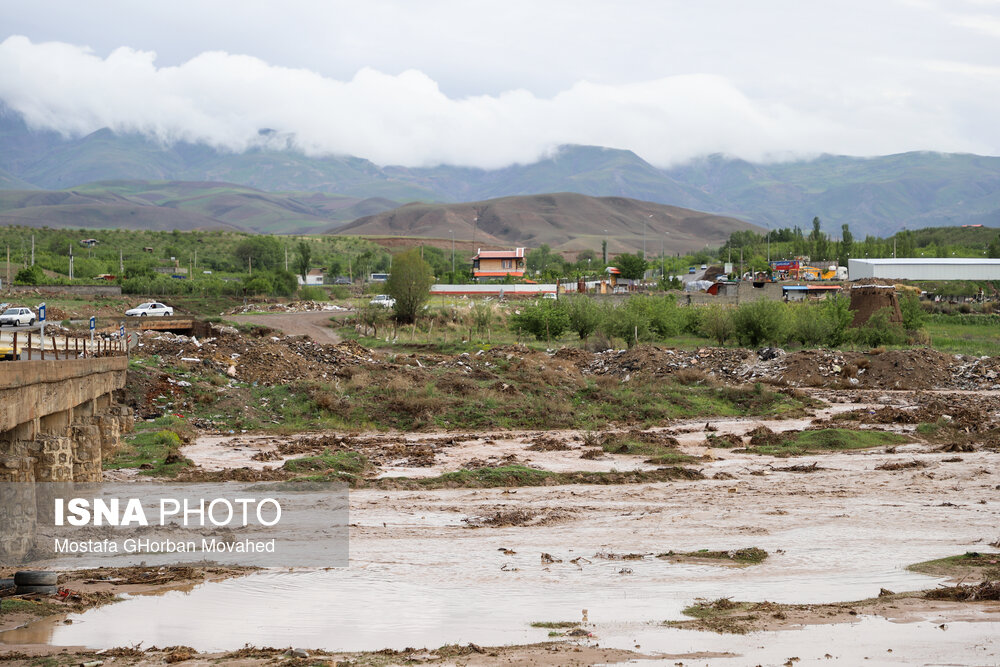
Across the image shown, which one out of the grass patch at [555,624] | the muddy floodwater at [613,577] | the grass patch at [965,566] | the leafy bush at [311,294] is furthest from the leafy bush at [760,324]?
the leafy bush at [311,294]

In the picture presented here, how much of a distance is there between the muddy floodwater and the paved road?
133 feet

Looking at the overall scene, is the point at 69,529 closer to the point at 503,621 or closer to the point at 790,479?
the point at 503,621

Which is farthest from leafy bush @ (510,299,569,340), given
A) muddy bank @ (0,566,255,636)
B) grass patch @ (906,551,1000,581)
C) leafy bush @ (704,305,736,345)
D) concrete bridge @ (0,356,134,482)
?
muddy bank @ (0,566,255,636)

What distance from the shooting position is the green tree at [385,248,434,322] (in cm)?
7356

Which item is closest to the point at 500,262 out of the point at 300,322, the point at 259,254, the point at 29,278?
the point at 259,254

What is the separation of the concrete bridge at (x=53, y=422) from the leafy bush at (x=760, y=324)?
1550 inches

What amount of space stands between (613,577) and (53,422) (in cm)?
1321

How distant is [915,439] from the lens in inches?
1200

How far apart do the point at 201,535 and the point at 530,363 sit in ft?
83.0

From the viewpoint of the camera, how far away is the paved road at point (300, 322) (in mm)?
62534

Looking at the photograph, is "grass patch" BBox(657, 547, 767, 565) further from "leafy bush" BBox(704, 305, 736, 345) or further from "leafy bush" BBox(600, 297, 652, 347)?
"leafy bush" BBox(704, 305, 736, 345)

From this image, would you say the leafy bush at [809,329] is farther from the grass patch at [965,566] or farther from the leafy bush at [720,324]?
the grass patch at [965,566]

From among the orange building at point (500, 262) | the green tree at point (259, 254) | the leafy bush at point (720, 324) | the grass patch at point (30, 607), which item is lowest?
the grass patch at point (30, 607)

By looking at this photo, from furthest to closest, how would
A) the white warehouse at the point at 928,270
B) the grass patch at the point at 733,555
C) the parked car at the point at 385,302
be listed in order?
the white warehouse at the point at 928,270, the parked car at the point at 385,302, the grass patch at the point at 733,555
